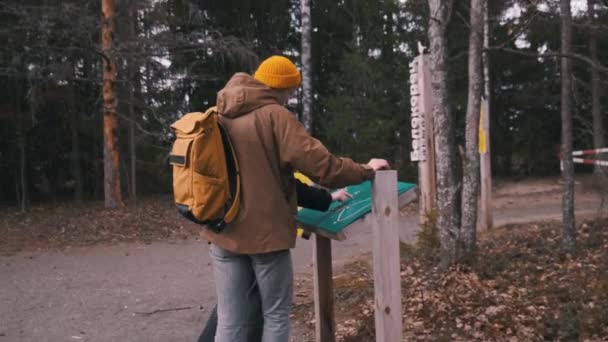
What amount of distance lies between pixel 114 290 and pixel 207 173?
16.7 ft

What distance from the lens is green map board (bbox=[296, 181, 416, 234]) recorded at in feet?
10.9

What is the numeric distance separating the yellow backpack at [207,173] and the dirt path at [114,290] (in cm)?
72

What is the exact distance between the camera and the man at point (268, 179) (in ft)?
9.90

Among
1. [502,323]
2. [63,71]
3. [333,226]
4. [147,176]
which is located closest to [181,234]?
[63,71]

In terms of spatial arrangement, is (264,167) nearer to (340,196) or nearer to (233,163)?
(233,163)

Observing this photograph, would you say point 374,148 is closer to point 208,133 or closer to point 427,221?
point 427,221

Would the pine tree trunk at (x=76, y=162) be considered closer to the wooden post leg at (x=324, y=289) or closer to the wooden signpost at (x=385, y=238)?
the wooden post leg at (x=324, y=289)

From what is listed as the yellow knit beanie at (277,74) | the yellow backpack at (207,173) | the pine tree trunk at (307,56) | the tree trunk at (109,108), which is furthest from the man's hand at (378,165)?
the pine tree trunk at (307,56)

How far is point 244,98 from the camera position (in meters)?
3.12

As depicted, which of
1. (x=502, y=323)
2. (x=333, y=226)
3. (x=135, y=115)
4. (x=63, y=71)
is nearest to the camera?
(x=333, y=226)

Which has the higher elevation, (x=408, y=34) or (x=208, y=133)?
(x=408, y=34)

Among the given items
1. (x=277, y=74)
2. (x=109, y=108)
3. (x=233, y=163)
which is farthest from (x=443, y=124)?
(x=109, y=108)

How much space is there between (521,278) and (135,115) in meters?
15.4

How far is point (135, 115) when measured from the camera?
1950 centimetres
